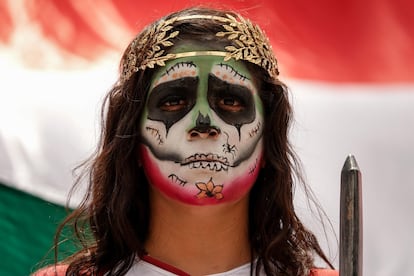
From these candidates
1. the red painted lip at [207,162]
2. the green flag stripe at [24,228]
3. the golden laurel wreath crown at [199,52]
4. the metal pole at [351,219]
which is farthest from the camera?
the green flag stripe at [24,228]

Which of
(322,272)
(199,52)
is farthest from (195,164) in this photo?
(322,272)

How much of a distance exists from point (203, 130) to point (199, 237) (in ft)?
0.84

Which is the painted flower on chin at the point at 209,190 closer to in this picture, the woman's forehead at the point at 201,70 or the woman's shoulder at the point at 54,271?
the woman's forehead at the point at 201,70

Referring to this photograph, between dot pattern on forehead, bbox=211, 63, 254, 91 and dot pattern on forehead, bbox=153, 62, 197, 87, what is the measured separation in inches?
1.8

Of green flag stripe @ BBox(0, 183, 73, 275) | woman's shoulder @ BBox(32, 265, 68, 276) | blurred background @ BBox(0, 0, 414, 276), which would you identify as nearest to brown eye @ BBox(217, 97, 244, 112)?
woman's shoulder @ BBox(32, 265, 68, 276)

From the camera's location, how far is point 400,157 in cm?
351

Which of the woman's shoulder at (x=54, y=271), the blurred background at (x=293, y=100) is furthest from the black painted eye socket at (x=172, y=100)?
the blurred background at (x=293, y=100)

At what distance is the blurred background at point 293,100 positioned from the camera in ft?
11.4

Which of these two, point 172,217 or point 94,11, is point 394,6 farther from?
point 172,217

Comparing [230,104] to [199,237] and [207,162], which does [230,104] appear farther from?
[199,237]

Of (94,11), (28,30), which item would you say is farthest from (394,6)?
(28,30)

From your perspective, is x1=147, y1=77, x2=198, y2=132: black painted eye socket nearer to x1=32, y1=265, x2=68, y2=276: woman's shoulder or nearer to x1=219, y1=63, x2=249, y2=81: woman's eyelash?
x1=219, y1=63, x2=249, y2=81: woman's eyelash

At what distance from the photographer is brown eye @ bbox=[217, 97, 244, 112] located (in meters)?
2.33

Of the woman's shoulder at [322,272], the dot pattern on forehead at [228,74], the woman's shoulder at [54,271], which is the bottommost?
the woman's shoulder at [322,272]
